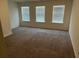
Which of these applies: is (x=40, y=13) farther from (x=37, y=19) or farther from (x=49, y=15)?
(x=49, y=15)

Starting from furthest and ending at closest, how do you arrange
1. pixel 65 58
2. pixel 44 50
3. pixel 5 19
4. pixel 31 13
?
pixel 31 13 < pixel 5 19 < pixel 44 50 < pixel 65 58

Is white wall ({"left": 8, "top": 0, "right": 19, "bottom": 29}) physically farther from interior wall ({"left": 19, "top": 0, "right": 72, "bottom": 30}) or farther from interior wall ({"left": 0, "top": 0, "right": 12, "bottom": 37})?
interior wall ({"left": 0, "top": 0, "right": 12, "bottom": 37})

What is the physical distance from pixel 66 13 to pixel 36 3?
7.25 ft

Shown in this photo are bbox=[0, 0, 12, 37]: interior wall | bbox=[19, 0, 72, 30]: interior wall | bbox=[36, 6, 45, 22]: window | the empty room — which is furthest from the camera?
bbox=[36, 6, 45, 22]: window

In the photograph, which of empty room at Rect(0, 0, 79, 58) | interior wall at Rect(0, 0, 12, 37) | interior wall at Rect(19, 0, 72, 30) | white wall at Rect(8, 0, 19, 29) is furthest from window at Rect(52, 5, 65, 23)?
interior wall at Rect(0, 0, 12, 37)

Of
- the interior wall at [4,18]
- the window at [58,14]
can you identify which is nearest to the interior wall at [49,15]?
the window at [58,14]

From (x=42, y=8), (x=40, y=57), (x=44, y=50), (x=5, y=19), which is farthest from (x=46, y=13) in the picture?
(x=40, y=57)

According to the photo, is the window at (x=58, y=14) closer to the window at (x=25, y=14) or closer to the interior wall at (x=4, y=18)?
the window at (x=25, y=14)

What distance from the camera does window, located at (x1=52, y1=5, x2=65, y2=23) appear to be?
5418mm

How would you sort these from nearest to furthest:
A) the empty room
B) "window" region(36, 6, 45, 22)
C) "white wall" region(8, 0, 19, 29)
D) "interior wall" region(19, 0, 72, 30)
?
the empty room < "interior wall" region(19, 0, 72, 30) < "white wall" region(8, 0, 19, 29) < "window" region(36, 6, 45, 22)

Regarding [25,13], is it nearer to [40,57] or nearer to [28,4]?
[28,4]

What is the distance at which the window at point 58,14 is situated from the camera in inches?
213

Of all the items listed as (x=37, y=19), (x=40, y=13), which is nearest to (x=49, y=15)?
(x=40, y=13)

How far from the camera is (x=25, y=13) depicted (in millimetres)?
6418
